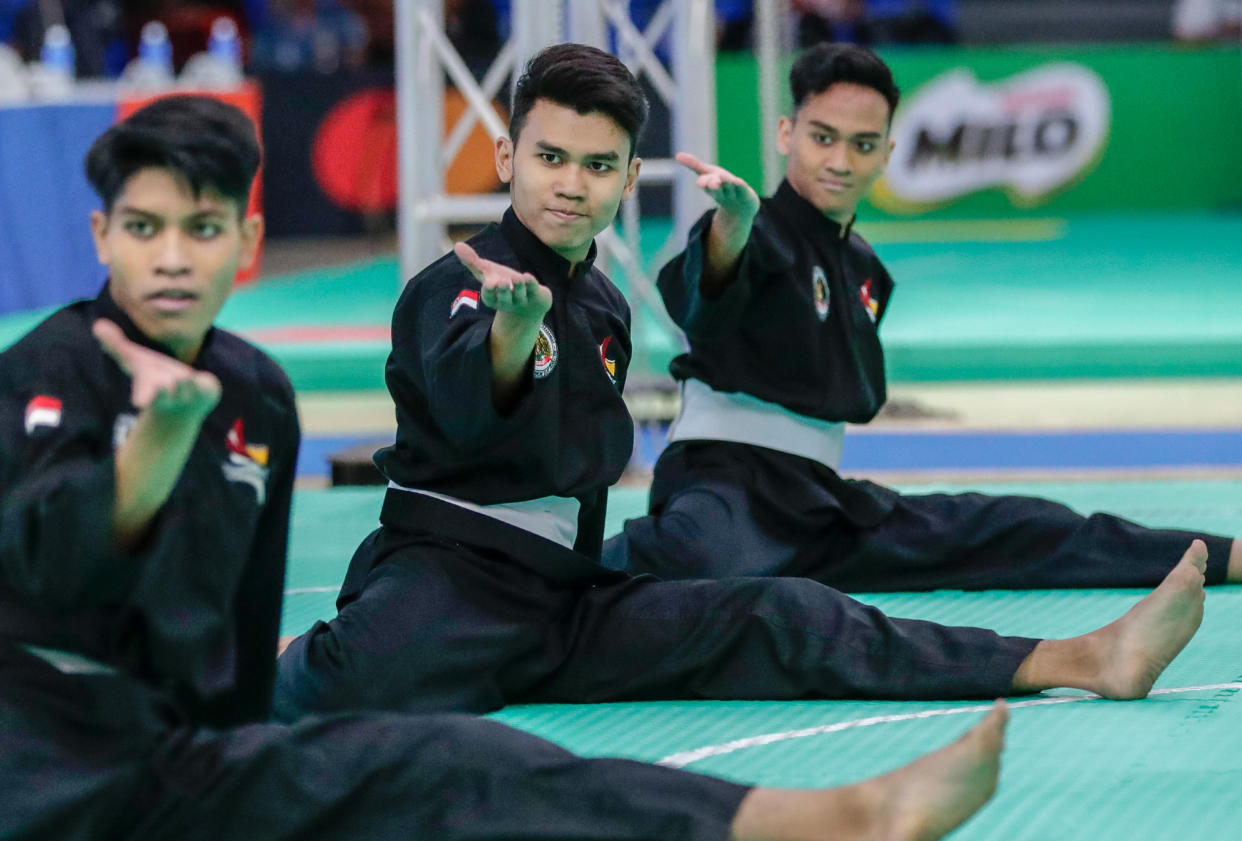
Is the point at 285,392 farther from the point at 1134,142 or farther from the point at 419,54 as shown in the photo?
the point at 1134,142

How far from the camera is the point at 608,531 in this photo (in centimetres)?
383

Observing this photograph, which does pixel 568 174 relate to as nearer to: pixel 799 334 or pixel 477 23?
pixel 799 334

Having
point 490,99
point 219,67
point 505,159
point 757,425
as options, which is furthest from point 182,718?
point 219,67

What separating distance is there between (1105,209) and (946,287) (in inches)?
133

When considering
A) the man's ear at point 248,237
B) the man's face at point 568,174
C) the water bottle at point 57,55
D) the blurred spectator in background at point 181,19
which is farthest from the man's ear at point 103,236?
the blurred spectator in background at point 181,19

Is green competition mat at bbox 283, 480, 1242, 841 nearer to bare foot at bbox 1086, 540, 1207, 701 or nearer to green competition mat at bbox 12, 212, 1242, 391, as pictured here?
bare foot at bbox 1086, 540, 1207, 701

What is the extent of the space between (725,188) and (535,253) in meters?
0.41

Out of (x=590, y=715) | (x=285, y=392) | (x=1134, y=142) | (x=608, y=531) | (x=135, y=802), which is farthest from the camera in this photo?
(x=1134, y=142)

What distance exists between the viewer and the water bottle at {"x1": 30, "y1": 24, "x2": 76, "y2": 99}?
769 cm

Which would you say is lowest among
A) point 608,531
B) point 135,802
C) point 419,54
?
point 608,531

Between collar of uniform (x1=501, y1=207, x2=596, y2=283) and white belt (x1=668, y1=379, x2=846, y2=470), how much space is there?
0.76 metres

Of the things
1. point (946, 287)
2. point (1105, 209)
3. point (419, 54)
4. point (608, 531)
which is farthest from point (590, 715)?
point (1105, 209)

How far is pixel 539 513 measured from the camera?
2516mm

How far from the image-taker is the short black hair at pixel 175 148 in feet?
5.61
